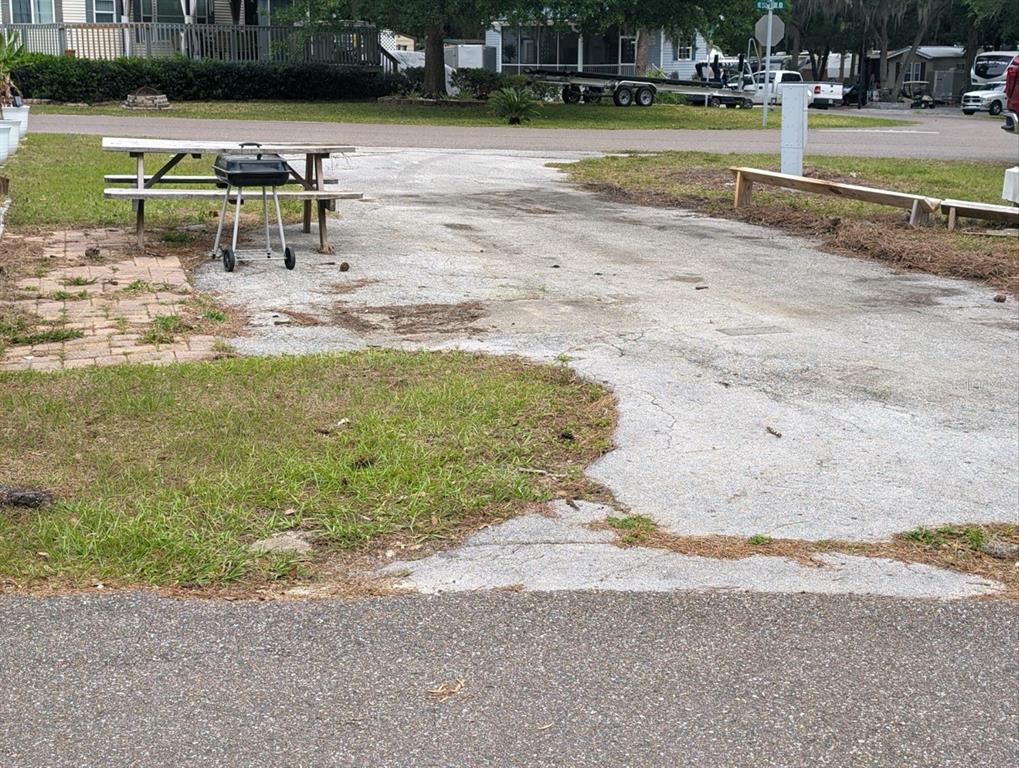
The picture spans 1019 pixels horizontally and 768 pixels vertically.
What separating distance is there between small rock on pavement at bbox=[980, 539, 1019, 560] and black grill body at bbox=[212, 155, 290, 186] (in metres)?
6.26

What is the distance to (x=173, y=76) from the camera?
34.7 m

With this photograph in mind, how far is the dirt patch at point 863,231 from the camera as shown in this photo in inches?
417

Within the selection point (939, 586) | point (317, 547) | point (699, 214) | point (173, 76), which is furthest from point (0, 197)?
point (173, 76)

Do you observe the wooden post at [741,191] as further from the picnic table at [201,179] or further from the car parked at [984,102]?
the car parked at [984,102]

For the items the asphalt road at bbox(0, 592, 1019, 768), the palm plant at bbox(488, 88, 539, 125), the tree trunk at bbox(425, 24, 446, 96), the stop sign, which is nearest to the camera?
the asphalt road at bbox(0, 592, 1019, 768)

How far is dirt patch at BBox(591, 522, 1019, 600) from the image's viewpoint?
4496mm

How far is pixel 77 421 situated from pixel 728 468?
9.38ft

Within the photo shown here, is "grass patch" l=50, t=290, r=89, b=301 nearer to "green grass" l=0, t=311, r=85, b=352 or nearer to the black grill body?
"green grass" l=0, t=311, r=85, b=352

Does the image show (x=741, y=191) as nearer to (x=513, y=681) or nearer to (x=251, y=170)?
(x=251, y=170)

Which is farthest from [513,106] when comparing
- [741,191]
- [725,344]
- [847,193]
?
[725,344]

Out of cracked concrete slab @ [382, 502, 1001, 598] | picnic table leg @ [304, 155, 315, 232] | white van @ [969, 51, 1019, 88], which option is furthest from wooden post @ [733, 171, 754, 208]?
white van @ [969, 51, 1019, 88]

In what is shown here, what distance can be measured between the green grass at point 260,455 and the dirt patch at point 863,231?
17.3ft

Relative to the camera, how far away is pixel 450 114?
32.5 m

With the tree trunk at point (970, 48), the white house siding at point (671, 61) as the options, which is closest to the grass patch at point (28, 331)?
the white house siding at point (671, 61)
